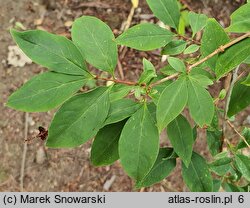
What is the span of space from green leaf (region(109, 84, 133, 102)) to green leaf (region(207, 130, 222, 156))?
43 cm

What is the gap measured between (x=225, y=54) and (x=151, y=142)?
27cm

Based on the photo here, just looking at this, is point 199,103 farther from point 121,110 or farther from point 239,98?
point 239,98

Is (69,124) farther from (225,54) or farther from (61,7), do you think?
(61,7)

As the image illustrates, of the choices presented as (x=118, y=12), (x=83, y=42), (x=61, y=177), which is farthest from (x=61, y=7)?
(x=83, y=42)

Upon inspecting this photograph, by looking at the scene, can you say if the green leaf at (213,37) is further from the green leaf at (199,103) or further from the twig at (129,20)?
the twig at (129,20)

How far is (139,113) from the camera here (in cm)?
96

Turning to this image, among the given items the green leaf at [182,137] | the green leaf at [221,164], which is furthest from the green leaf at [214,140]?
the green leaf at [182,137]

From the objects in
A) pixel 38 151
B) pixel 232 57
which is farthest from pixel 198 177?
pixel 38 151

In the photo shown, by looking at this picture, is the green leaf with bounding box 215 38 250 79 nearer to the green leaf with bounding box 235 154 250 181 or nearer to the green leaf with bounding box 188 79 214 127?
the green leaf with bounding box 188 79 214 127

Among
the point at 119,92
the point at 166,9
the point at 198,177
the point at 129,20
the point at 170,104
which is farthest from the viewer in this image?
the point at 129,20

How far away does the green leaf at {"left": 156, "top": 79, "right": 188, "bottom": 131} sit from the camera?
2.87 feet

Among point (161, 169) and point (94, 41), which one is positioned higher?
point (94, 41)

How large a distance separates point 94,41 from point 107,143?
0.26m

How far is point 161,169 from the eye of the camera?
124 centimetres
